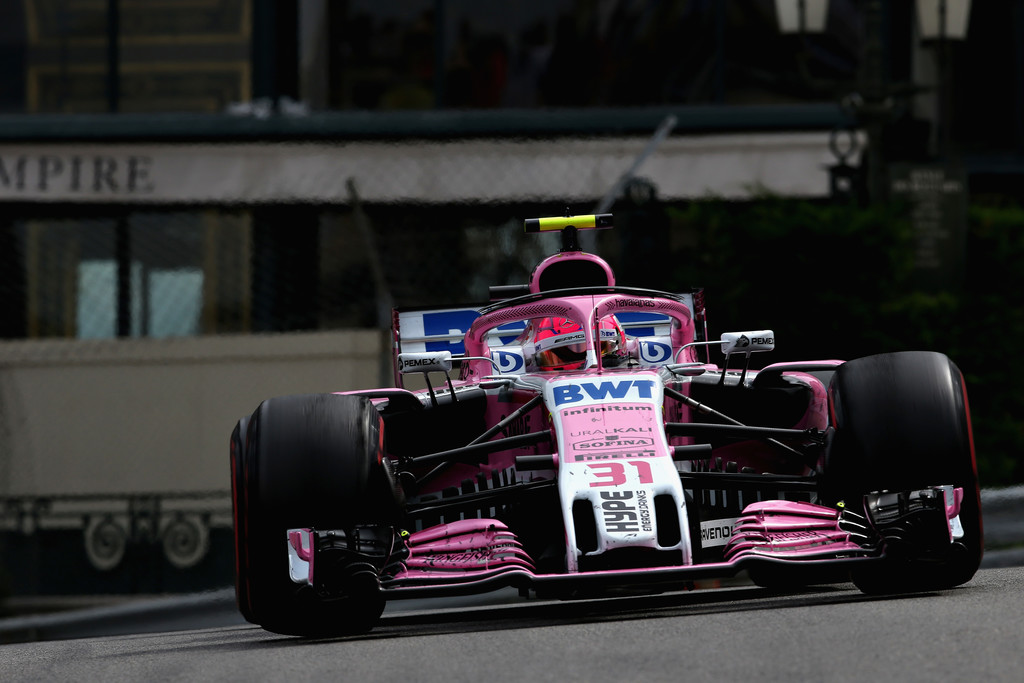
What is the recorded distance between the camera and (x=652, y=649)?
4887mm

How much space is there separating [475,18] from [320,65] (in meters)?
1.38

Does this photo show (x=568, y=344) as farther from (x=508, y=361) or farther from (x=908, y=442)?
(x=908, y=442)

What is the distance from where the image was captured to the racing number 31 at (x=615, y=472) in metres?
6.02

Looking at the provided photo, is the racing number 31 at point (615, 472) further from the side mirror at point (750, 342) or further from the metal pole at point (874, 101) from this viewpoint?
the metal pole at point (874, 101)

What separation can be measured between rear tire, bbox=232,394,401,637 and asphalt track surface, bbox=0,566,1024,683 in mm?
143

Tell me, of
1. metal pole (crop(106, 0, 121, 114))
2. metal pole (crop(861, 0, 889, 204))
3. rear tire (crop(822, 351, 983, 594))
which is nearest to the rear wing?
rear tire (crop(822, 351, 983, 594))

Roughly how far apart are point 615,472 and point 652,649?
1.26 m

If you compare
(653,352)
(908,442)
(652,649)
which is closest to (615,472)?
(908,442)

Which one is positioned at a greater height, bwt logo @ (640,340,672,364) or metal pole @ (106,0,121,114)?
metal pole @ (106,0,121,114)

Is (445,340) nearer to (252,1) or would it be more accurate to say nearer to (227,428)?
(227,428)

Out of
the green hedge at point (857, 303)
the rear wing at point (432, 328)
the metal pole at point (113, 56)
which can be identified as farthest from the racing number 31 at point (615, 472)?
the metal pole at point (113, 56)

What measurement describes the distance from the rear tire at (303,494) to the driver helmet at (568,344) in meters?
1.38

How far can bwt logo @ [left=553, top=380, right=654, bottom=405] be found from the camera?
6453mm

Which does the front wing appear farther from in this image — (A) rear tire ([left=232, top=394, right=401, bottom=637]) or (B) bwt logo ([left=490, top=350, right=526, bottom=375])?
(B) bwt logo ([left=490, top=350, right=526, bottom=375])
